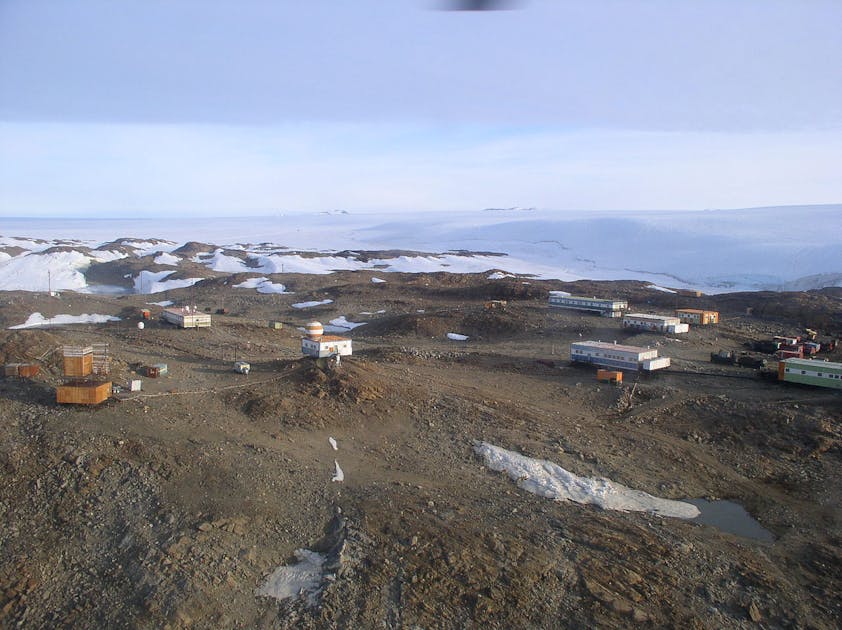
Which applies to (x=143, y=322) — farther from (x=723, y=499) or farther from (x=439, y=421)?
(x=723, y=499)

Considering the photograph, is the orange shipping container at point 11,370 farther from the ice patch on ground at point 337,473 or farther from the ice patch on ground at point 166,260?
the ice patch on ground at point 166,260

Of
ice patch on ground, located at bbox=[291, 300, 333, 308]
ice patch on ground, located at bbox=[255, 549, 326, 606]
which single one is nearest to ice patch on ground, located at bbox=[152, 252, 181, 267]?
ice patch on ground, located at bbox=[291, 300, 333, 308]

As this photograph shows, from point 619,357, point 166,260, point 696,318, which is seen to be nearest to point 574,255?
point 166,260

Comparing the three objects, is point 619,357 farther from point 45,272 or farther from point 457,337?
point 45,272

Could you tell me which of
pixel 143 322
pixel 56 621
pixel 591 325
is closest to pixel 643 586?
pixel 56 621

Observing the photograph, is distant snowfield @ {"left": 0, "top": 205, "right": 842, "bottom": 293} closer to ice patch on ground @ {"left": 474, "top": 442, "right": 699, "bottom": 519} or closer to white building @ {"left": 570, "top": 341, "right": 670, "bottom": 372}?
white building @ {"left": 570, "top": 341, "right": 670, "bottom": 372}

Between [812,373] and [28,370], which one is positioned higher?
[28,370]
